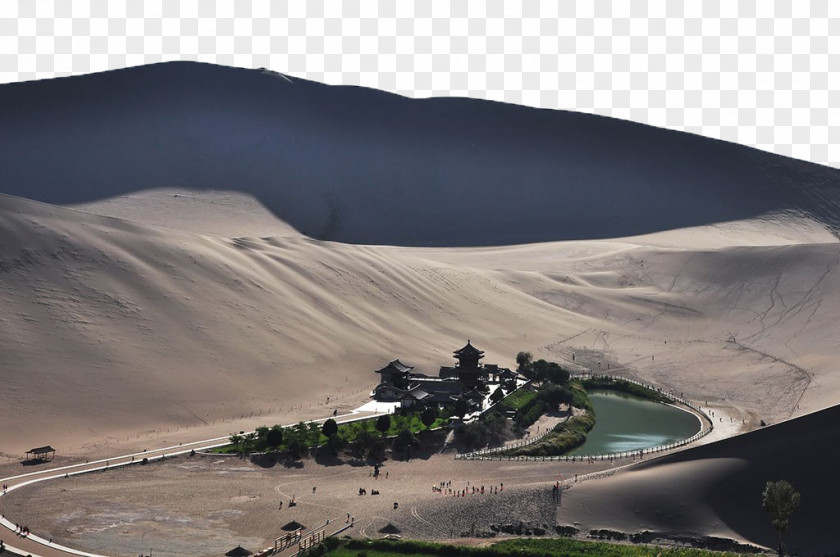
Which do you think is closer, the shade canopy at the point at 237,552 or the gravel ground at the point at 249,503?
the shade canopy at the point at 237,552

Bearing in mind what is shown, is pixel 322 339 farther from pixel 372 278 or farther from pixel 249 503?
pixel 249 503

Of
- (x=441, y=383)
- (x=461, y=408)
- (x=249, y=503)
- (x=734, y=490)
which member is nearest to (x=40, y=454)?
(x=249, y=503)

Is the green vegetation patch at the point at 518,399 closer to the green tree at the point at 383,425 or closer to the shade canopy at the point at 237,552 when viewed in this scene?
the green tree at the point at 383,425

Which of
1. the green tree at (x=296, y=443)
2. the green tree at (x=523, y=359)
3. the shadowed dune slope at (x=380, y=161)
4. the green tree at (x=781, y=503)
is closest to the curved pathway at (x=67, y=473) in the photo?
the green tree at (x=296, y=443)

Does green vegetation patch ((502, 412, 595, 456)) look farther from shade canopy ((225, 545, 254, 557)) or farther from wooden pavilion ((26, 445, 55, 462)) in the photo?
wooden pavilion ((26, 445, 55, 462))

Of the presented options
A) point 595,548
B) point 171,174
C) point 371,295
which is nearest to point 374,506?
point 595,548

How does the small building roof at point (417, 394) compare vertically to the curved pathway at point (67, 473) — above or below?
above
